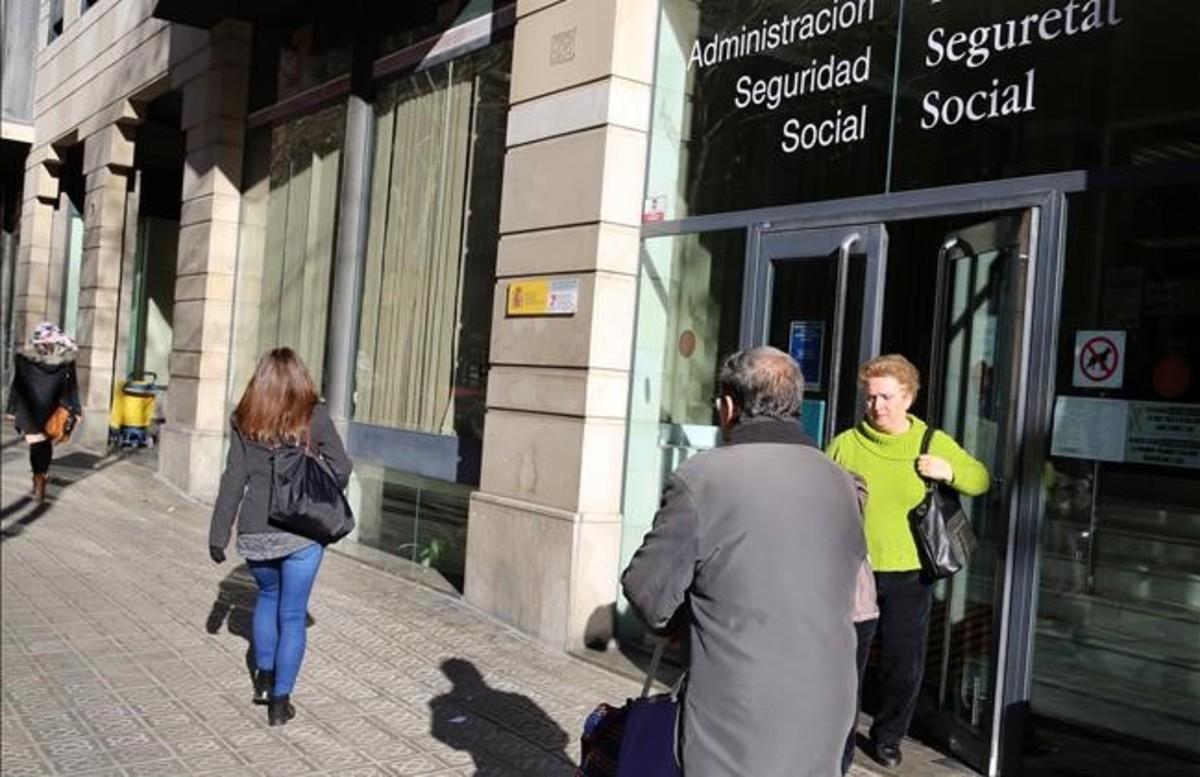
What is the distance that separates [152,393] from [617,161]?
38.5ft

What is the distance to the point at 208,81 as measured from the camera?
39.0 ft

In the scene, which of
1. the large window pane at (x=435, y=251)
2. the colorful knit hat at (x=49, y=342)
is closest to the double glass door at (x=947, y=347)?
the large window pane at (x=435, y=251)

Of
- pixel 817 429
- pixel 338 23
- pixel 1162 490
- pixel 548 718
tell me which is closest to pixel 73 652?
pixel 548 718

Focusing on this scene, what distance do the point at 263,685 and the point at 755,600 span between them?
3.31 metres

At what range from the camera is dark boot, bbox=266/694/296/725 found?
4.69 m

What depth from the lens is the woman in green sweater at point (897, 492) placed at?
4.36 meters

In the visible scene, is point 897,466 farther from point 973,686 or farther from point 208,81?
point 208,81

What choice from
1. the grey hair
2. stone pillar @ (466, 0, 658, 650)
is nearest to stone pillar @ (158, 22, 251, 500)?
stone pillar @ (466, 0, 658, 650)

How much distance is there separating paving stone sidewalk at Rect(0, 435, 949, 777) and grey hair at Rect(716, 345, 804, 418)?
1649mm

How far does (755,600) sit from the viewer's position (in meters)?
2.35

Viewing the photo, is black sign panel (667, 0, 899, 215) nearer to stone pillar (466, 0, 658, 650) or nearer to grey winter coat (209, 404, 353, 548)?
stone pillar (466, 0, 658, 650)

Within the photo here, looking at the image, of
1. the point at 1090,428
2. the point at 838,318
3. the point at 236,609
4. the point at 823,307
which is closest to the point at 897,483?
the point at 1090,428

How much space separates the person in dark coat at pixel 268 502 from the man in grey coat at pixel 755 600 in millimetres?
2642

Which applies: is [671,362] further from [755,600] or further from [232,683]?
[755,600]
